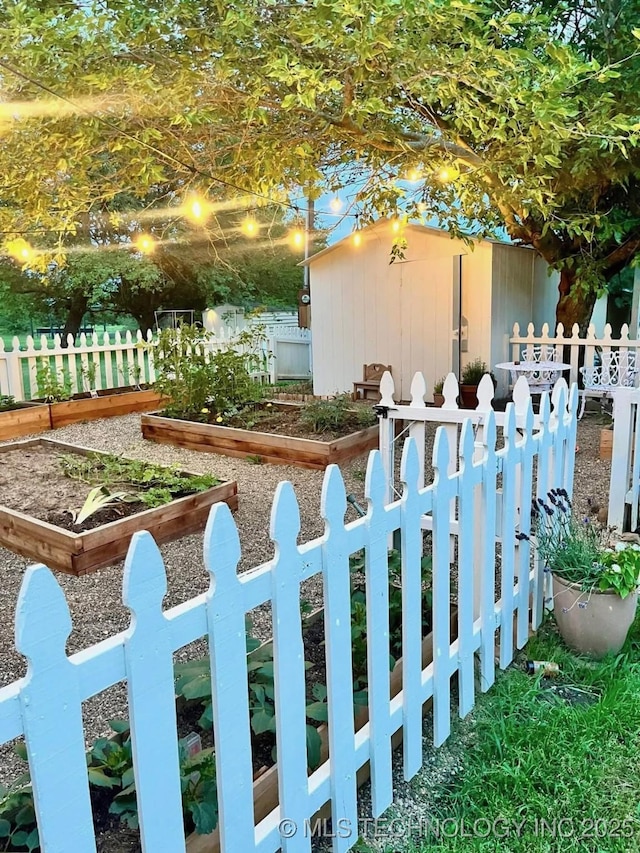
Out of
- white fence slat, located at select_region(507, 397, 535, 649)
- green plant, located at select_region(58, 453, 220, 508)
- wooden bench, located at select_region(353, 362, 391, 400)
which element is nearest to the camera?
white fence slat, located at select_region(507, 397, 535, 649)

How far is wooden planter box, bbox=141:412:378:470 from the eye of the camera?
5133mm

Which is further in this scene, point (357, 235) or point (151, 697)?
point (357, 235)

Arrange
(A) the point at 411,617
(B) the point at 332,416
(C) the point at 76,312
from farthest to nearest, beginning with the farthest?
(C) the point at 76,312
(B) the point at 332,416
(A) the point at 411,617

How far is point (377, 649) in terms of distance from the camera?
155cm

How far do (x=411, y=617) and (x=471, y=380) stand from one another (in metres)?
6.36

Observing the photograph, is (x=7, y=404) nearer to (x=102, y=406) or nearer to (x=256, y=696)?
(x=102, y=406)

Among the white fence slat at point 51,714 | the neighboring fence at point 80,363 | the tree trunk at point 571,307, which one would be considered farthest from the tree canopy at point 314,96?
the white fence slat at point 51,714

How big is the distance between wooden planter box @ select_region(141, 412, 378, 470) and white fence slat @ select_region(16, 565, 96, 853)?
4.15 metres

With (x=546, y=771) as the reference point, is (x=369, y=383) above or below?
above

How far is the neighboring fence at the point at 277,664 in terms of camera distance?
2.94 ft

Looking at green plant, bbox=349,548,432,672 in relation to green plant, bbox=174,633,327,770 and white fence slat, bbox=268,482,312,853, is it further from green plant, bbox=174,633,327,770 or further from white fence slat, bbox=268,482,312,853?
white fence slat, bbox=268,482,312,853

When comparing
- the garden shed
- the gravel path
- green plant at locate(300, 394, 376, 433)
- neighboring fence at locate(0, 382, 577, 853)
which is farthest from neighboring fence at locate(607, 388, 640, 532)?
the garden shed

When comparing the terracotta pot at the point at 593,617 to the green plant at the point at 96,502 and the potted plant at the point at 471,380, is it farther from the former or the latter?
the potted plant at the point at 471,380

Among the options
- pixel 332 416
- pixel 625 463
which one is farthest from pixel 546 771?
pixel 332 416
